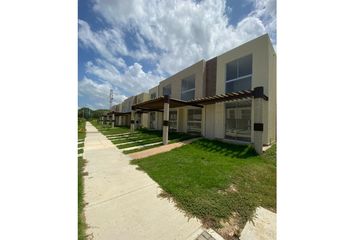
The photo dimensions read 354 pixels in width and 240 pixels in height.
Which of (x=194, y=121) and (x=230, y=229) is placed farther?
(x=194, y=121)

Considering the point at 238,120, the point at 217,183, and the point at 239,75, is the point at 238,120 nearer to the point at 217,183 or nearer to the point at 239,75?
the point at 239,75

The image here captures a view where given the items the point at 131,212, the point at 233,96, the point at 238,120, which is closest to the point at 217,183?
the point at 131,212

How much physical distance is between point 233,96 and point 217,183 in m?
6.16

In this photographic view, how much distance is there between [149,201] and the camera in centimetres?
335

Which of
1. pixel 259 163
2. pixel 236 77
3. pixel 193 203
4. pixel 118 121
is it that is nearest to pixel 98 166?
pixel 193 203

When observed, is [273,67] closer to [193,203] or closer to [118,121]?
[193,203]

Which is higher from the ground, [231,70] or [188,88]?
[231,70]

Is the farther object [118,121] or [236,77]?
[118,121]

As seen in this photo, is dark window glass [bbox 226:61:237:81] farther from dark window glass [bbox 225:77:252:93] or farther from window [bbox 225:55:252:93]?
dark window glass [bbox 225:77:252:93]

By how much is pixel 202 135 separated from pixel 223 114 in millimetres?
2782

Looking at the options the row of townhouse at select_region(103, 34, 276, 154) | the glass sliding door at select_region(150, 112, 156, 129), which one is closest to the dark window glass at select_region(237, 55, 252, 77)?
the row of townhouse at select_region(103, 34, 276, 154)

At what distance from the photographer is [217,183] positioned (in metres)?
4.11

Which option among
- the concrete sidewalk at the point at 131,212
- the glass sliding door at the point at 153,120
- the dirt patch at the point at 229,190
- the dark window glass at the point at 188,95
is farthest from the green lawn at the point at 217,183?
the glass sliding door at the point at 153,120

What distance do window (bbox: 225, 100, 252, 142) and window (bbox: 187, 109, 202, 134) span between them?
2.99 metres
